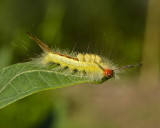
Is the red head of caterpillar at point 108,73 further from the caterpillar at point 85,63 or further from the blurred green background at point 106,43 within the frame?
the blurred green background at point 106,43

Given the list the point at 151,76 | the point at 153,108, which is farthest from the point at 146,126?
the point at 151,76

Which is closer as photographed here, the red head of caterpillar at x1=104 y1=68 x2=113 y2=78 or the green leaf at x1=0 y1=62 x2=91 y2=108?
the green leaf at x1=0 y1=62 x2=91 y2=108

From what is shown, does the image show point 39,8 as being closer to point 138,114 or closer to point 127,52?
point 127,52

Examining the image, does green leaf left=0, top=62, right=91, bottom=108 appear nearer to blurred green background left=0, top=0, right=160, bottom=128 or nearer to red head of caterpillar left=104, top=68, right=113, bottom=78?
red head of caterpillar left=104, top=68, right=113, bottom=78

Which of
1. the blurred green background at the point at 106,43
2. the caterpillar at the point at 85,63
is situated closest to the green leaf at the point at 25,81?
the caterpillar at the point at 85,63

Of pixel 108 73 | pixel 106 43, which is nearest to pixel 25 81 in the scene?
pixel 108 73

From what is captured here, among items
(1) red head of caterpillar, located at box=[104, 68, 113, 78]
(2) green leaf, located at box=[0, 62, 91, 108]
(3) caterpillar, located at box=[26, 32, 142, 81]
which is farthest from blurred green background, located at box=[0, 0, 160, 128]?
(2) green leaf, located at box=[0, 62, 91, 108]

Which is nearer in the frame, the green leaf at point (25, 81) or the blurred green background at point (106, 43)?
the green leaf at point (25, 81)
